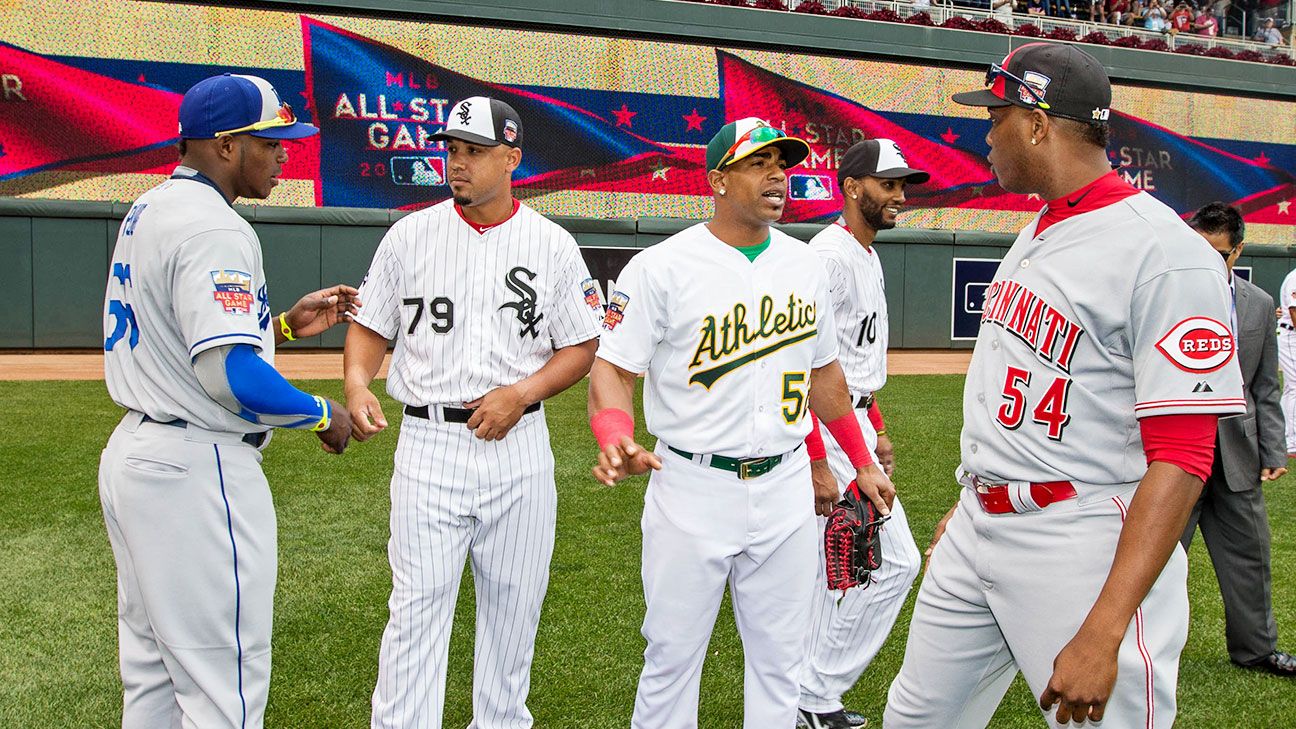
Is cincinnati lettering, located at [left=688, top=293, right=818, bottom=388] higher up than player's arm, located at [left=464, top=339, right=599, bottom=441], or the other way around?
cincinnati lettering, located at [left=688, top=293, right=818, bottom=388]

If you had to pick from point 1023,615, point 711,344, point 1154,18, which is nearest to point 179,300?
point 711,344

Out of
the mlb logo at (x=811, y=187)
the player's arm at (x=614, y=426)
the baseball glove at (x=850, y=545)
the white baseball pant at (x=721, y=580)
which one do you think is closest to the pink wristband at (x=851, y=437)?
the baseball glove at (x=850, y=545)

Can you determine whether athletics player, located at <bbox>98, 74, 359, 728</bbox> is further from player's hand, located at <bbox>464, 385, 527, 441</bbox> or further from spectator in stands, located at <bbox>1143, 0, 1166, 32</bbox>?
spectator in stands, located at <bbox>1143, 0, 1166, 32</bbox>

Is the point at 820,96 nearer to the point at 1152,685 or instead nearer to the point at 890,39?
the point at 890,39

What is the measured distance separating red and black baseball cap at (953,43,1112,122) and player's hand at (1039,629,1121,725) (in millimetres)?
1230

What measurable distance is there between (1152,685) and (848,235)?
2.43 meters

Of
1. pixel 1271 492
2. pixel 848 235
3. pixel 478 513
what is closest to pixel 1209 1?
pixel 1271 492

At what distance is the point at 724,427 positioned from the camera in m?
3.24

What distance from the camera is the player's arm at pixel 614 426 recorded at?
2963 millimetres

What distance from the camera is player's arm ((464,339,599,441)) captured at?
3559 millimetres

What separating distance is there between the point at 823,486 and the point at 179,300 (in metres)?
2.15

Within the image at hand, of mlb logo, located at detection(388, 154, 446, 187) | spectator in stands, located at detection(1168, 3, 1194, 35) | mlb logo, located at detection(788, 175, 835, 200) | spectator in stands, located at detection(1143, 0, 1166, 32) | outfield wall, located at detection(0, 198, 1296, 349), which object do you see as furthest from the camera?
spectator in stands, located at detection(1168, 3, 1194, 35)

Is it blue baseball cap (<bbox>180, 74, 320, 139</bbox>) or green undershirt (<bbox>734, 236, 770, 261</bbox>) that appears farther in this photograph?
green undershirt (<bbox>734, 236, 770, 261</bbox>)

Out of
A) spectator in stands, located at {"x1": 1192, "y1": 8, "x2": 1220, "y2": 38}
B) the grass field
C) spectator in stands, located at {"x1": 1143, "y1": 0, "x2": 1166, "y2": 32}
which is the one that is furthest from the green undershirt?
spectator in stands, located at {"x1": 1192, "y1": 8, "x2": 1220, "y2": 38}
